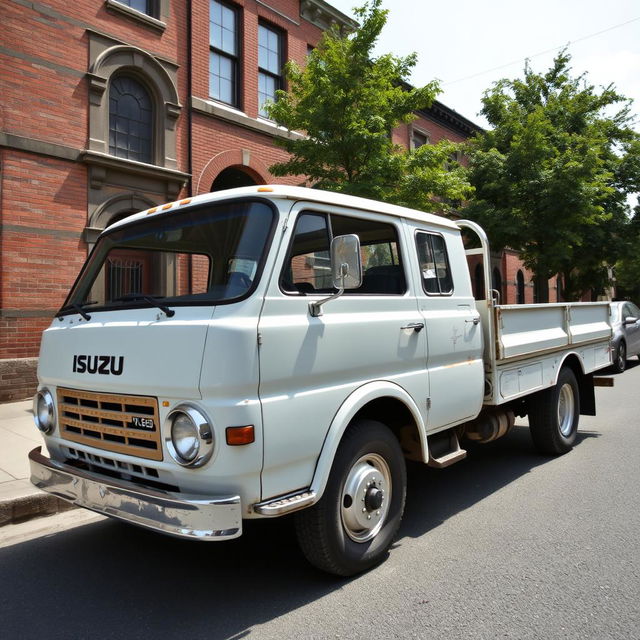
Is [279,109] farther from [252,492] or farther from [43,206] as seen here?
[252,492]

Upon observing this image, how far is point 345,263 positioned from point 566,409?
14.8 feet

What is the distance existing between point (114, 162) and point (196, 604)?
343 inches

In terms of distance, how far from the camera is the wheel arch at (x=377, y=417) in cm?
305

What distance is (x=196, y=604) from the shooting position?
3.10 meters

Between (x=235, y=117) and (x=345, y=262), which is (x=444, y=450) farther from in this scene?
(x=235, y=117)

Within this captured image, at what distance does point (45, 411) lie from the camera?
3.63 metres

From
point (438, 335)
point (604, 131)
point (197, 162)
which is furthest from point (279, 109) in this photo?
point (604, 131)

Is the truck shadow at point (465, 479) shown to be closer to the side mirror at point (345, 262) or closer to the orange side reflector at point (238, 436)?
the orange side reflector at point (238, 436)

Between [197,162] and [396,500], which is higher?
[197,162]

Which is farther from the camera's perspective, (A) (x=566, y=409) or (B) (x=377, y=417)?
(A) (x=566, y=409)

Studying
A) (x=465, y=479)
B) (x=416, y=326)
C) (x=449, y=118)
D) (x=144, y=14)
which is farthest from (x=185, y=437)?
(x=449, y=118)

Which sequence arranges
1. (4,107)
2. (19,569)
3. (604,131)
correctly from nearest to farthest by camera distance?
(19,569) < (4,107) < (604,131)

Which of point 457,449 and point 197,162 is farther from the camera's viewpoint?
point 197,162

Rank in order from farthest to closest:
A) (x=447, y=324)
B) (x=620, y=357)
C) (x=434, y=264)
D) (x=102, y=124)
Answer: (x=620, y=357)
(x=102, y=124)
(x=434, y=264)
(x=447, y=324)
